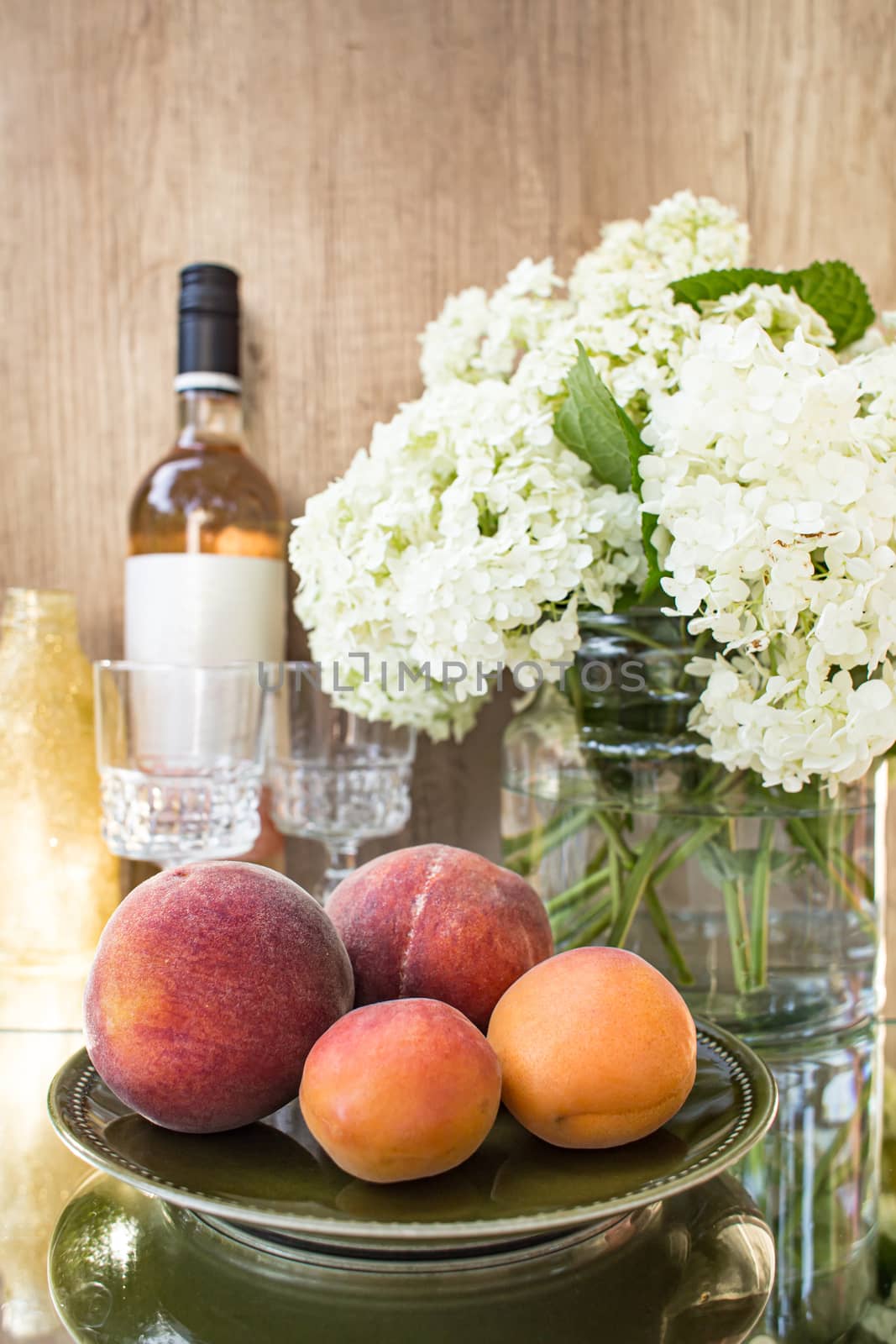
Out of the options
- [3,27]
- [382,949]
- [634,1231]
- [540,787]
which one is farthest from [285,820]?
[3,27]

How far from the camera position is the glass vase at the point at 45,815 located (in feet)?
2.42

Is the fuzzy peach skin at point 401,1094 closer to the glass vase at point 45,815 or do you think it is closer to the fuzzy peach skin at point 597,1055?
the fuzzy peach skin at point 597,1055

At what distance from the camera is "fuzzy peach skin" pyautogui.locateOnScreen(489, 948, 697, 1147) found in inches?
14.4

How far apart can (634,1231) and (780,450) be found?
0.31 metres

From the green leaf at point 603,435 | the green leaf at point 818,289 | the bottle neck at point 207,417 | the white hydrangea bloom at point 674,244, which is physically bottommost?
the green leaf at point 603,435

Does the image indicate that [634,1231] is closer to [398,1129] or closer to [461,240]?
[398,1129]

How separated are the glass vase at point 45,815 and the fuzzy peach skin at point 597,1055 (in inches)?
17.3

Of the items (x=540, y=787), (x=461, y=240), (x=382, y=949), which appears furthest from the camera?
(x=461, y=240)

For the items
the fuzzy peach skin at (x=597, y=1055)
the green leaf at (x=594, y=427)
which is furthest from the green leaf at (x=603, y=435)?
the fuzzy peach skin at (x=597, y=1055)

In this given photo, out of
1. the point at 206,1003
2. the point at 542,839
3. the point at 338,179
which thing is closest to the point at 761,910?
the point at 542,839

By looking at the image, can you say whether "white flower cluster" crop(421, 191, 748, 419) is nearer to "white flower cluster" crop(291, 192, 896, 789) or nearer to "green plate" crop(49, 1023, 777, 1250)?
"white flower cluster" crop(291, 192, 896, 789)

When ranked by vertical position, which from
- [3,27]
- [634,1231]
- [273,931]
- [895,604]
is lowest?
[634,1231]

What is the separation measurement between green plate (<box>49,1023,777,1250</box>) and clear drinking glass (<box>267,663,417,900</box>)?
339 mm

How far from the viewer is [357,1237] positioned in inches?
12.8
